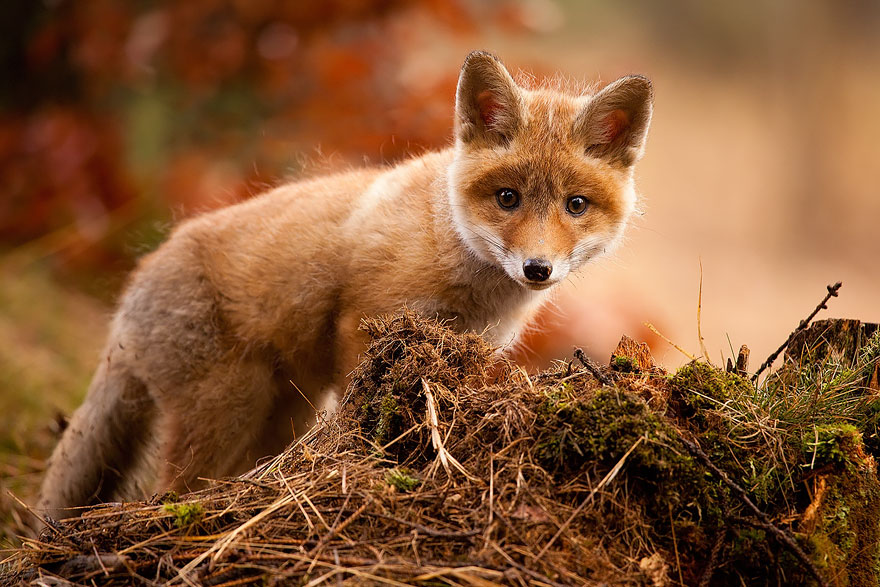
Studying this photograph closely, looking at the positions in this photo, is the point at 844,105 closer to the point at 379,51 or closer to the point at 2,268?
the point at 379,51

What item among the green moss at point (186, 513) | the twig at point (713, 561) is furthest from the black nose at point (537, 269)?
the green moss at point (186, 513)

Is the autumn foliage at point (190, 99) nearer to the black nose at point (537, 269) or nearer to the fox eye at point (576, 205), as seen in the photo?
the fox eye at point (576, 205)

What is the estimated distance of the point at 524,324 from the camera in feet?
15.4

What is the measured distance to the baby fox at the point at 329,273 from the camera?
3967 mm

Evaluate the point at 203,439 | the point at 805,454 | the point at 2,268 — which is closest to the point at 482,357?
the point at 805,454

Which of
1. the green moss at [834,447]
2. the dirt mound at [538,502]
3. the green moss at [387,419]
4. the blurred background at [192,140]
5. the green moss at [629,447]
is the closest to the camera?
the dirt mound at [538,502]

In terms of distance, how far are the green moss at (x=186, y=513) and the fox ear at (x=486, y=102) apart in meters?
2.37

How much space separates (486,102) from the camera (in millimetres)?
4164

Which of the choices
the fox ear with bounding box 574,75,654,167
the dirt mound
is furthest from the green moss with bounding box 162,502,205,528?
the fox ear with bounding box 574,75,654,167

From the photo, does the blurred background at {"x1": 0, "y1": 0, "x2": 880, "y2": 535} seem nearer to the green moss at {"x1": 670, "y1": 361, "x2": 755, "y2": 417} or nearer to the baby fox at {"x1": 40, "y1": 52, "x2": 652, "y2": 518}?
the baby fox at {"x1": 40, "y1": 52, "x2": 652, "y2": 518}

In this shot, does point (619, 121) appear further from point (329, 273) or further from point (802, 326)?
point (329, 273)

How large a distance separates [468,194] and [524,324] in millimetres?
1038

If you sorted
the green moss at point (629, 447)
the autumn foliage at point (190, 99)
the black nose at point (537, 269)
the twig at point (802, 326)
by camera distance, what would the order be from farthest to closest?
the autumn foliage at point (190, 99) → the black nose at point (537, 269) → the twig at point (802, 326) → the green moss at point (629, 447)

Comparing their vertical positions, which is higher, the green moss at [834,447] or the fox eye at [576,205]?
the fox eye at [576,205]
